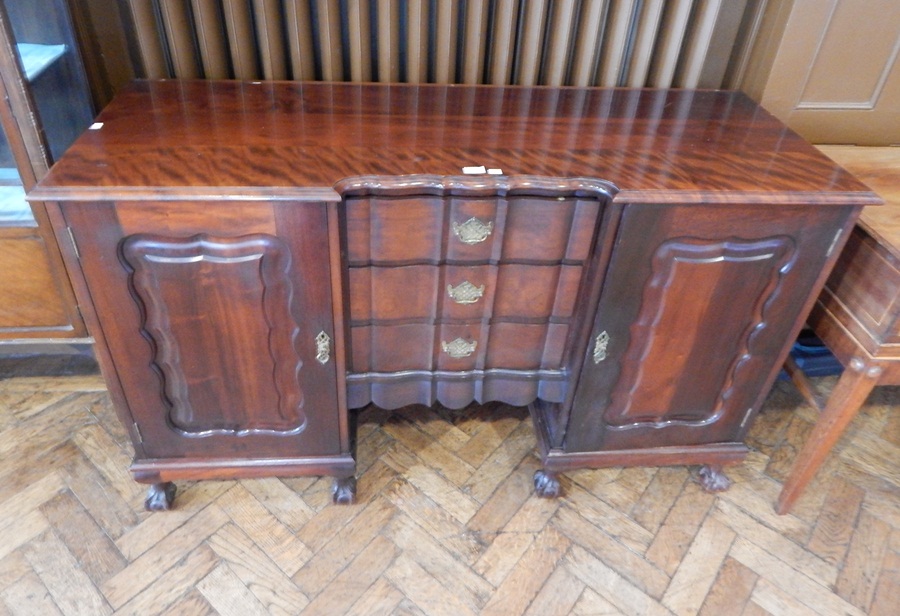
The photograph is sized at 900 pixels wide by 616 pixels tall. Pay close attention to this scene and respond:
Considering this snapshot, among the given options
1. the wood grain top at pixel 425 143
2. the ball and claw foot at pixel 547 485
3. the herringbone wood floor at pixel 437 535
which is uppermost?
the wood grain top at pixel 425 143

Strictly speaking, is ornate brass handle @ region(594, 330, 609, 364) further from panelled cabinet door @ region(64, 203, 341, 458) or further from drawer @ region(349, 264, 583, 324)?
panelled cabinet door @ region(64, 203, 341, 458)

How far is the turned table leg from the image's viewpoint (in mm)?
921

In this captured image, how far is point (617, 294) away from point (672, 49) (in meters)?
0.49

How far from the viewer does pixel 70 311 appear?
1068 millimetres

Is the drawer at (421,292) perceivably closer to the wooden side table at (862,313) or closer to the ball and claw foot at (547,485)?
the ball and claw foot at (547,485)

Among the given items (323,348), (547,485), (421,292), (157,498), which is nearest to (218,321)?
(323,348)

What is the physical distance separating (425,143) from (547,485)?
0.61 m

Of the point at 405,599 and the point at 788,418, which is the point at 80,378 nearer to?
the point at 405,599

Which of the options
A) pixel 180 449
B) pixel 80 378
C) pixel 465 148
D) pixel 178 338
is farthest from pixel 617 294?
pixel 80 378

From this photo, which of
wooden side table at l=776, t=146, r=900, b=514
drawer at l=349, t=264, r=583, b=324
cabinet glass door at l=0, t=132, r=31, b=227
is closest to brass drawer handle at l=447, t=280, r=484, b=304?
drawer at l=349, t=264, r=583, b=324

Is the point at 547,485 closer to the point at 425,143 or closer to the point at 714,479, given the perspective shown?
the point at 714,479

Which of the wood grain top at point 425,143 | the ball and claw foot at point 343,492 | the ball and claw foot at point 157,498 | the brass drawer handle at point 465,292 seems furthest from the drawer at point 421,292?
the ball and claw foot at point 157,498

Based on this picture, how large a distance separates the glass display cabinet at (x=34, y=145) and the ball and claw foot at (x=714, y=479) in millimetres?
1098

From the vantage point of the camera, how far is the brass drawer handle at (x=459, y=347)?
97 centimetres
